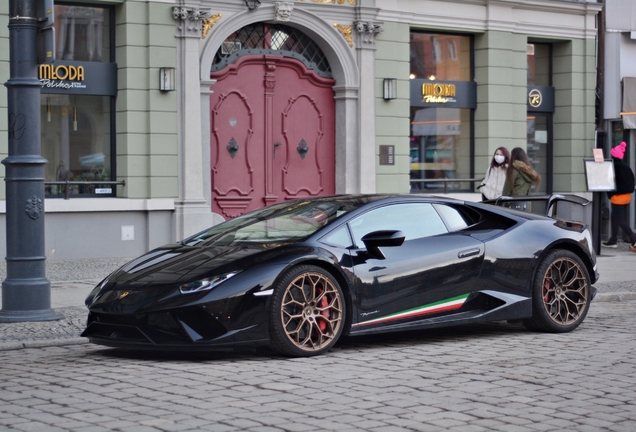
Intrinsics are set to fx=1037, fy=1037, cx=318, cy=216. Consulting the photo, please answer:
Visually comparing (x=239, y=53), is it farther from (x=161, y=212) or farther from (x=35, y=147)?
(x=35, y=147)

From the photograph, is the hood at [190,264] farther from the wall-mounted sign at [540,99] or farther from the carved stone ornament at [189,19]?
the wall-mounted sign at [540,99]

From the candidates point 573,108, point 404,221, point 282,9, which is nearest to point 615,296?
point 404,221

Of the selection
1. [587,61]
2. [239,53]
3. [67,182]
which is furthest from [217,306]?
[587,61]

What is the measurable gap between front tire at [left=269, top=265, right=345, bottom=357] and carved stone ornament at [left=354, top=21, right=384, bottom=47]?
11.5m

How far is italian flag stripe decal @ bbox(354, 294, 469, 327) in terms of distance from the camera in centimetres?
782

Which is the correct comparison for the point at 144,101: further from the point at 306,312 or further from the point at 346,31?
the point at 306,312

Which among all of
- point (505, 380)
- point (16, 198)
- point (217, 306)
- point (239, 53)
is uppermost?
point (239, 53)

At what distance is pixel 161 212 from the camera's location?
16.7 meters

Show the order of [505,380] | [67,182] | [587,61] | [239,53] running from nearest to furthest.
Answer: [505,380], [67,182], [239,53], [587,61]

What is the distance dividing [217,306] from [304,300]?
70 centimetres

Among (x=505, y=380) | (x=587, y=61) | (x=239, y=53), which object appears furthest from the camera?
(x=587, y=61)

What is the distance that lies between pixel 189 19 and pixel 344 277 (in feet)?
32.8

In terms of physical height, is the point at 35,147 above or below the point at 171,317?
above

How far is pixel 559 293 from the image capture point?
8906 millimetres
